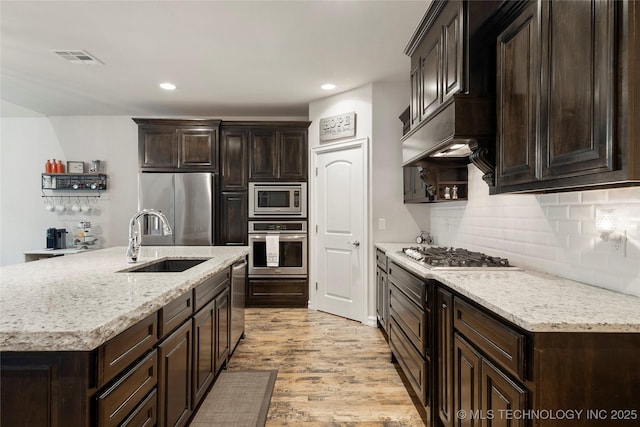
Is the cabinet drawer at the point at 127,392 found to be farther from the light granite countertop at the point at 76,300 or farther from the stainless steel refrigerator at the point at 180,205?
the stainless steel refrigerator at the point at 180,205

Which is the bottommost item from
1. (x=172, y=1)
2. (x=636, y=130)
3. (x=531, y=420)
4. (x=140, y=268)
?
(x=531, y=420)

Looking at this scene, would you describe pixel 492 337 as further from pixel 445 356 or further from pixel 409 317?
pixel 409 317

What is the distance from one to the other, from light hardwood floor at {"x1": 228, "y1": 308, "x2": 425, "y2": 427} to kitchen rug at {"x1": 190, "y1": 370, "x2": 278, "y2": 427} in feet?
0.25

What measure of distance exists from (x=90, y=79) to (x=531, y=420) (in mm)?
4791

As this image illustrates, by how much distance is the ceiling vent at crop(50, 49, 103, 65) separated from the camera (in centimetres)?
317

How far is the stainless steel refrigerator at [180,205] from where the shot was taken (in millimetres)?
4590

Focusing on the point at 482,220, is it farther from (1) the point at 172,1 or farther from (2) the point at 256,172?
(2) the point at 256,172

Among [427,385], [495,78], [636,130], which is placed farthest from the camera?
[427,385]

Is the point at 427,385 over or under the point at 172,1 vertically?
under

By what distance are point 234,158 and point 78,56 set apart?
2.03 m

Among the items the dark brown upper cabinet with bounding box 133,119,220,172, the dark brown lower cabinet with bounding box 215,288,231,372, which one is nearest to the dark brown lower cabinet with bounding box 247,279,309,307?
the dark brown upper cabinet with bounding box 133,119,220,172

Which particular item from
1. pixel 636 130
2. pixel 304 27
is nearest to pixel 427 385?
pixel 636 130

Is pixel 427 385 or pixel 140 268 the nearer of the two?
pixel 427 385

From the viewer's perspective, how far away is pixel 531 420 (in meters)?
1.08
